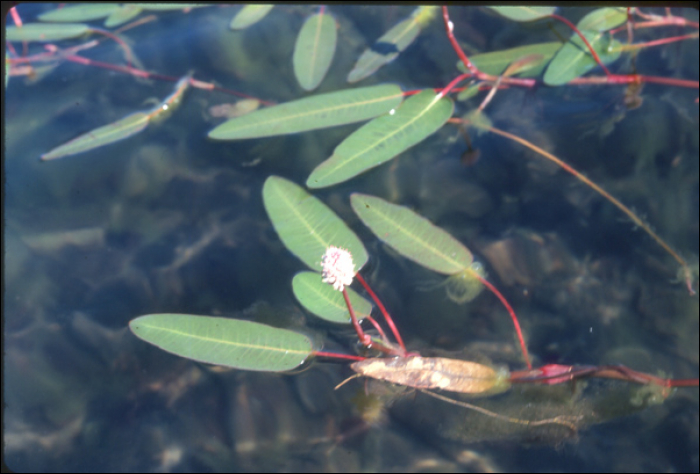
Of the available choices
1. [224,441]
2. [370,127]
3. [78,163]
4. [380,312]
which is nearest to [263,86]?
[370,127]

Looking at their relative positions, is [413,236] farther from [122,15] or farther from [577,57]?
[122,15]

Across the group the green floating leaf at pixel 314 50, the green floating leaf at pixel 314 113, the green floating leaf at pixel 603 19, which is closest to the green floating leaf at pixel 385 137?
the green floating leaf at pixel 314 113

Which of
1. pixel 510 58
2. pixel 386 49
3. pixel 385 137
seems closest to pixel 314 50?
pixel 386 49

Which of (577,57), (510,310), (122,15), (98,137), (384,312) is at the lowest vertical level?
(510,310)

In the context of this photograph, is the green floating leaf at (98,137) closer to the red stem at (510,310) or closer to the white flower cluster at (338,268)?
the white flower cluster at (338,268)

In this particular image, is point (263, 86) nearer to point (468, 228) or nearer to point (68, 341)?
point (468, 228)

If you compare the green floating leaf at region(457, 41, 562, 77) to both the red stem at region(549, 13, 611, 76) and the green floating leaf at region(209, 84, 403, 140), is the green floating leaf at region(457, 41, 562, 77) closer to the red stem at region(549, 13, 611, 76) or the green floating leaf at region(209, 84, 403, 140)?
the red stem at region(549, 13, 611, 76)
